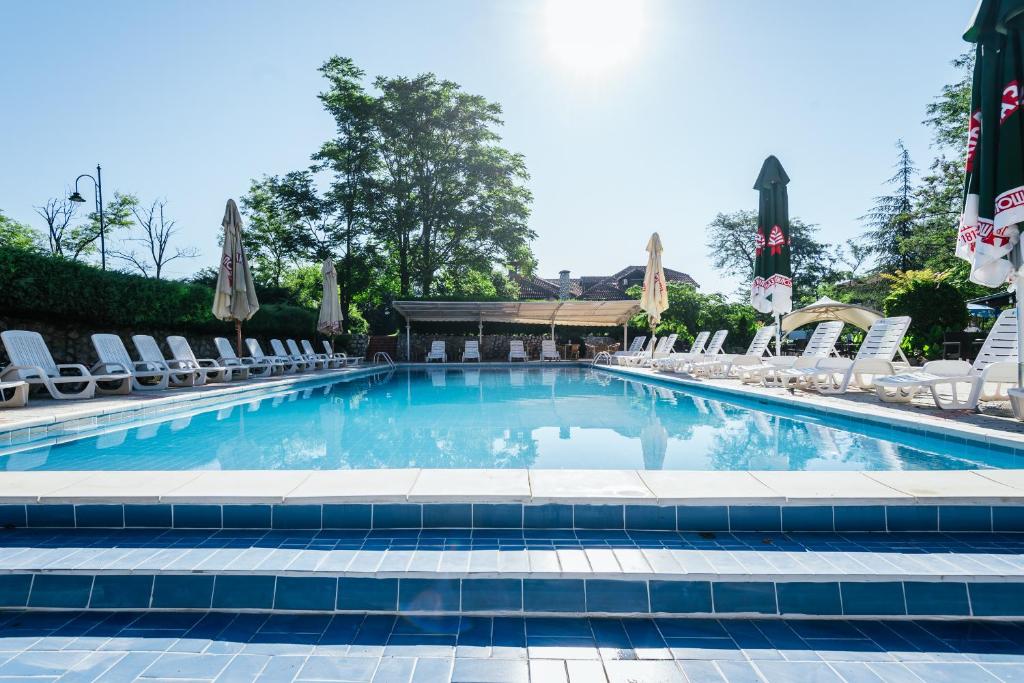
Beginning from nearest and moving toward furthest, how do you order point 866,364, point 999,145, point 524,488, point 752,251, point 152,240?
point 524,488
point 999,145
point 866,364
point 152,240
point 752,251

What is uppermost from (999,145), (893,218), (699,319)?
(893,218)

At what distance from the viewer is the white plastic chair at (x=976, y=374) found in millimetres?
4969

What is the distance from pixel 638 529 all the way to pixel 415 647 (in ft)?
3.84

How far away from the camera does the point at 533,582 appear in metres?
1.94

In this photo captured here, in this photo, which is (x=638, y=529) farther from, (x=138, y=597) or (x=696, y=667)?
(x=138, y=597)

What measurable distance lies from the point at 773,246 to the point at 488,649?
9641 mm

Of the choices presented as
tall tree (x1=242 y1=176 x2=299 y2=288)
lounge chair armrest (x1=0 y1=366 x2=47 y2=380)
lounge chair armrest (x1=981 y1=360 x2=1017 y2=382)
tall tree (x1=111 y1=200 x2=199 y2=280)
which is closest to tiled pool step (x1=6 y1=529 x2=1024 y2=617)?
lounge chair armrest (x1=981 y1=360 x2=1017 y2=382)

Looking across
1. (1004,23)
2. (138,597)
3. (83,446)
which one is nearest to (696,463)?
(138,597)

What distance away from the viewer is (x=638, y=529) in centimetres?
239

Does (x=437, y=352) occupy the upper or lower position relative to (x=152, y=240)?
lower

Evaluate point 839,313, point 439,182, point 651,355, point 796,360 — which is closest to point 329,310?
point 439,182

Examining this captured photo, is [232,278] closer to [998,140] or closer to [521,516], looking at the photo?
[521,516]

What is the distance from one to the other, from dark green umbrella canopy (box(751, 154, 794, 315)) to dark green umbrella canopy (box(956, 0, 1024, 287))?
4.61 meters

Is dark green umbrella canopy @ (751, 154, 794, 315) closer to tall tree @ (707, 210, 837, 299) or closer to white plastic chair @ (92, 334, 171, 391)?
white plastic chair @ (92, 334, 171, 391)
